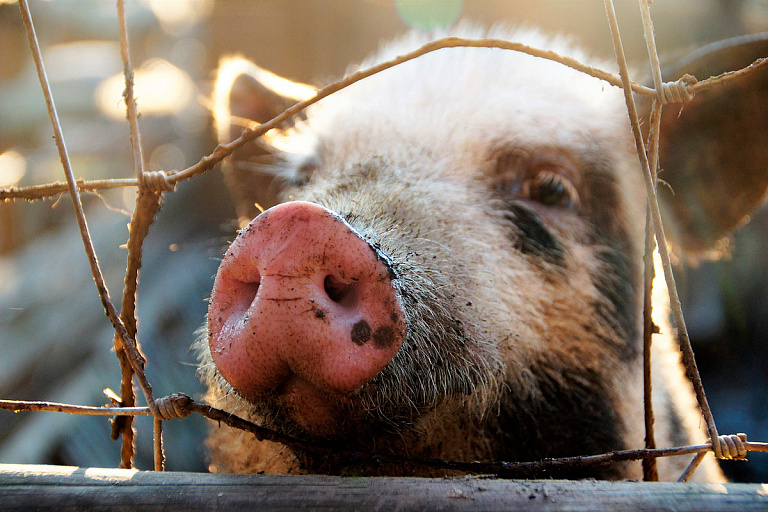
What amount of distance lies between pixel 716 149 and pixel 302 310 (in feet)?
6.15

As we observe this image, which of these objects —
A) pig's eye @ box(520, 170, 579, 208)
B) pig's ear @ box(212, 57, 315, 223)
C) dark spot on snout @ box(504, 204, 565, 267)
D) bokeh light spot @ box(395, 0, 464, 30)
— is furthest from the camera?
bokeh light spot @ box(395, 0, 464, 30)

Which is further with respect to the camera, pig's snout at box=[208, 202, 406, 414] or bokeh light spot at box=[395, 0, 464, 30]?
bokeh light spot at box=[395, 0, 464, 30]

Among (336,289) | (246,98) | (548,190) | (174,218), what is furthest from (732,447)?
(174,218)

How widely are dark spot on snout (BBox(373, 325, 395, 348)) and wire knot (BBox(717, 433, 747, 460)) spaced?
0.57 metres

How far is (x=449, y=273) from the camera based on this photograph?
145cm

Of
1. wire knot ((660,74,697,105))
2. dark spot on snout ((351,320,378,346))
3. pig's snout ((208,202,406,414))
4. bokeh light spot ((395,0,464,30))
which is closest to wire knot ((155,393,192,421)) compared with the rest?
pig's snout ((208,202,406,414))

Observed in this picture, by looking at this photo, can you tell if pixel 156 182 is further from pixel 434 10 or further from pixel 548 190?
pixel 434 10

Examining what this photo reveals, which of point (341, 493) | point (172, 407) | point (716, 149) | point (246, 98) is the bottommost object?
point (341, 493)

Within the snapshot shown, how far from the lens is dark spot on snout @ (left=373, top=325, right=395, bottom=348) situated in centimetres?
111

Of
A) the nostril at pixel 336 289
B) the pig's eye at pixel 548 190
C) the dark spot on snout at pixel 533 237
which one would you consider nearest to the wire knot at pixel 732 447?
the nostril at pixel 336 289

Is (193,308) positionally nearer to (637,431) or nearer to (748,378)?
(637,431)

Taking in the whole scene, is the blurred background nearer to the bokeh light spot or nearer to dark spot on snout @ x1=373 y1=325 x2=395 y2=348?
the bokeh light spot

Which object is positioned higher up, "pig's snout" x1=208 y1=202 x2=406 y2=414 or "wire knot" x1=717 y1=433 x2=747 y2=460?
"pig's snout" x1=208 y1=202 x2=406 y2=414

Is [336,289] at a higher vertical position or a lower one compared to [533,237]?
lower
